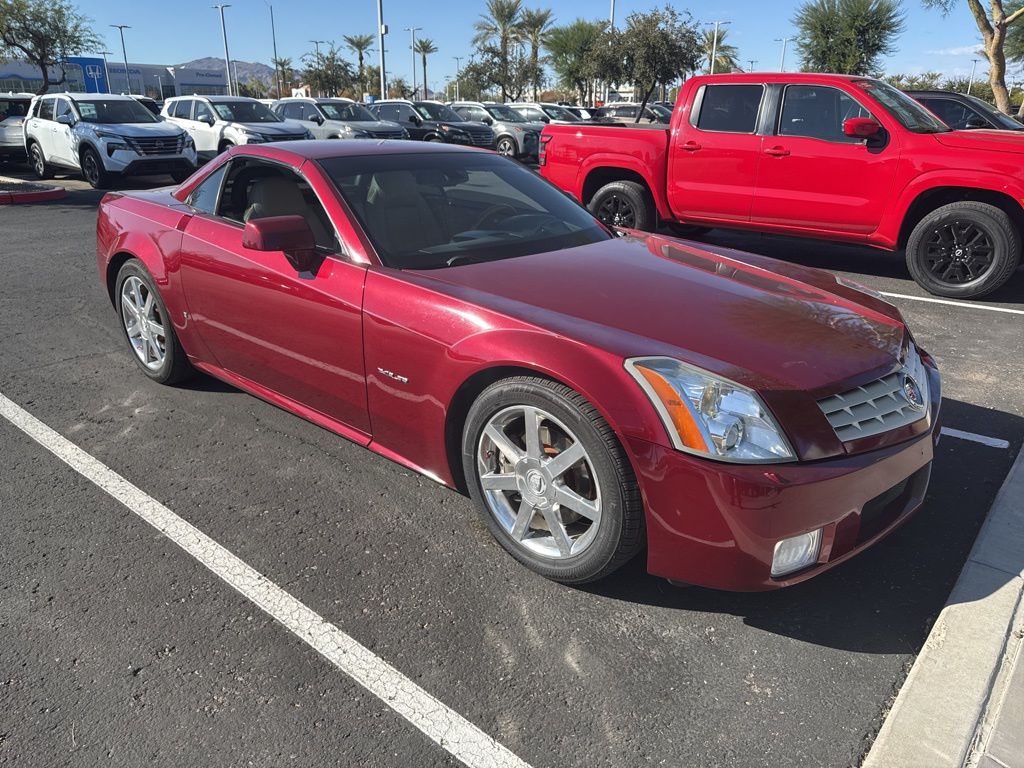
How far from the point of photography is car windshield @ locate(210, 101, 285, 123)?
57.3ft

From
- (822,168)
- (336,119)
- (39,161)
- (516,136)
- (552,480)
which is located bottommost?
(39,161)

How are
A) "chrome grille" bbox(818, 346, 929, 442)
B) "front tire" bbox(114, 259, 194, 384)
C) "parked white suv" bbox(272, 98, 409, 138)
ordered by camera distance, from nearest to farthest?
"chrome grille" bbox(818, 346, 929, 442) < "front tire" bbox(114, 259, 194, 384) < "parked white suv" bbox(272, 98, 409, 138)

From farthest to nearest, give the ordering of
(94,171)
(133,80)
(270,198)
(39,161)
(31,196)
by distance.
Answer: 1. (133,80)
2. (39,161)
3. (94,171)
4. (31,196)
5. (270,198)

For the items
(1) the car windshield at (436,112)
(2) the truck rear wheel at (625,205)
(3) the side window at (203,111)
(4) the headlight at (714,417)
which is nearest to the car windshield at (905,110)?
(2) the truck rear wheel at (625,205)

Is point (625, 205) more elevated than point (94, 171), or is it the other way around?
point (625, 205)

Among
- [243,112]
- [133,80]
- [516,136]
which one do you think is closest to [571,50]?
[516,136]

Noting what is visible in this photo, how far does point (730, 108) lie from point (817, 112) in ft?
2.74

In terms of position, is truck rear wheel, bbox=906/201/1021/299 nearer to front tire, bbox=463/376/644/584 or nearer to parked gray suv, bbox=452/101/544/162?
front tire, bbox=463/376/644/584

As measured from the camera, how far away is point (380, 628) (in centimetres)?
261

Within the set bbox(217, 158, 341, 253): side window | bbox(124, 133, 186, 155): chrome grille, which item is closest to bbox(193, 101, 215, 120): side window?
bbox(124, 133, 186, 155): chrome grille

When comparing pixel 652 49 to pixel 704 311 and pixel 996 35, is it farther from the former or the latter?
pixel 704 311

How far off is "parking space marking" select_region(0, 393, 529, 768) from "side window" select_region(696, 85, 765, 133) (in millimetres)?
6345

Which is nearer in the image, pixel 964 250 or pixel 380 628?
pixel 380 628

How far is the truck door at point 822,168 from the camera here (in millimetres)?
6926
